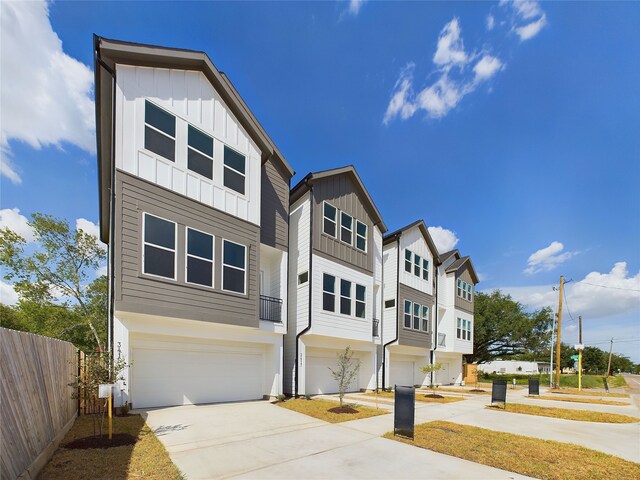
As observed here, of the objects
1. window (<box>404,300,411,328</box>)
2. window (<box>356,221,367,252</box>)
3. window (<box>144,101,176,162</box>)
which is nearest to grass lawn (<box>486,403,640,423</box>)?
window (<box>404,300,411,328</box>)

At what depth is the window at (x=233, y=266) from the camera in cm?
1220

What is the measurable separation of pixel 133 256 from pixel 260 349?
6.63 meters

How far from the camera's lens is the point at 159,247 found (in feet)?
34.9

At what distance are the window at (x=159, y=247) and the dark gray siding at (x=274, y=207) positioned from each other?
413 cm

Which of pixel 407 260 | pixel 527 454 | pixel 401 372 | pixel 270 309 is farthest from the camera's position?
pixel 401 372

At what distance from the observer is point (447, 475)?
596cm

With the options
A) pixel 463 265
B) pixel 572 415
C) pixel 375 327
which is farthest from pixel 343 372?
pixel 463 265

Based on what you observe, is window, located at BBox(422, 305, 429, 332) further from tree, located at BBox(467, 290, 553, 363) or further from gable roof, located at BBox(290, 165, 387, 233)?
tree, located at BBox(467, 290, 553, 363)

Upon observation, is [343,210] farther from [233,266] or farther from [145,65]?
[145,65]

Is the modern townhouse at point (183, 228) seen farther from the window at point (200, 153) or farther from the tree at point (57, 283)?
the tree at point (57, 283)

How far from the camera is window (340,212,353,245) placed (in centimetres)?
1777

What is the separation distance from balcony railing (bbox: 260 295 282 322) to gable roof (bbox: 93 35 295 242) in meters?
5.72

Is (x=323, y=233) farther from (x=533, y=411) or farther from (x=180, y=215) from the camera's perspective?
(x=533, y=411)

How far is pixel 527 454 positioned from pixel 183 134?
12581mm
